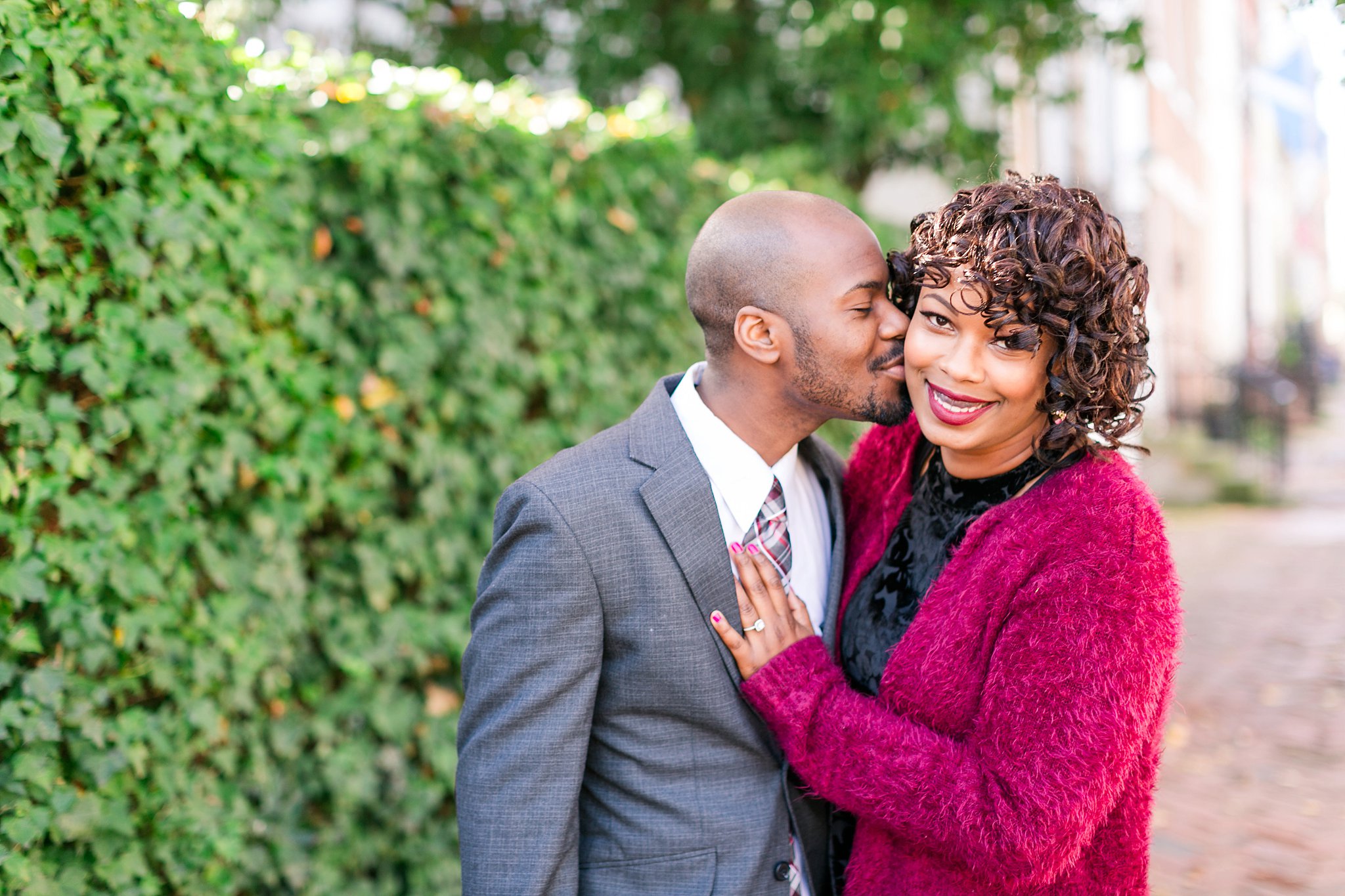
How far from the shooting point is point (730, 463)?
2.28 meters

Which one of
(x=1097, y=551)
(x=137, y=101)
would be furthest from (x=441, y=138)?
(x=1097, y=551)

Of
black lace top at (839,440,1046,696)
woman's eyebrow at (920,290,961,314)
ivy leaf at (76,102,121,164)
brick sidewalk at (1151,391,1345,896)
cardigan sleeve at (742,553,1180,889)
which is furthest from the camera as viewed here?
brick sidewalk at (1151,391,1345,896)

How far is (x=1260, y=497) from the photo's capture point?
561 inches

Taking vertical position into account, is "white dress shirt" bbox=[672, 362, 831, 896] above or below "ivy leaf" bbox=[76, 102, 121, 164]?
below

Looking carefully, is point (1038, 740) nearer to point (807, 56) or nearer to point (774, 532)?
point (774, 532)

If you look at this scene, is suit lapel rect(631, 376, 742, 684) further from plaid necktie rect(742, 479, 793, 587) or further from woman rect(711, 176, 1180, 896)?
plaid necktie rect(742, 479, 793, 587)

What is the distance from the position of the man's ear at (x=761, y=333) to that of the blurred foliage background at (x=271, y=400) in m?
1.54

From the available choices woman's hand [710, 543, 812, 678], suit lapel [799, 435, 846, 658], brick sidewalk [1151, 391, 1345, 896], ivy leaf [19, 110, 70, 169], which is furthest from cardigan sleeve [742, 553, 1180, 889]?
brick sidewalk [1151, 391, 1345, 896]

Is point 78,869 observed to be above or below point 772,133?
below

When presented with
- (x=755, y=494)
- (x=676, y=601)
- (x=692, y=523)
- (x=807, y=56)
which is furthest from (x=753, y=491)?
(x=807, y=56)

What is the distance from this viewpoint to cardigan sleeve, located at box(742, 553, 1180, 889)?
1.78 metres

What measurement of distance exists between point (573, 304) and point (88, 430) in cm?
197

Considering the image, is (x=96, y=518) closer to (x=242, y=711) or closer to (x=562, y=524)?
(x=242, y=711)

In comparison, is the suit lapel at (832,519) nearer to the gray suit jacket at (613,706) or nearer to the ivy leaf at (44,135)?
the gray suit jacket at (613,706)
